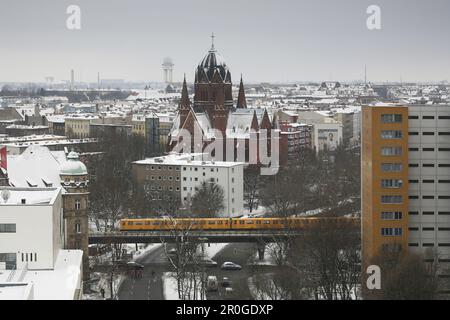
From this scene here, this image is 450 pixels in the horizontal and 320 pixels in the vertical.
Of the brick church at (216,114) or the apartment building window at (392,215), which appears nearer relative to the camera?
the apartment building window at (392,215)

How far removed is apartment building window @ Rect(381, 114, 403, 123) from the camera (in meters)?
21.3

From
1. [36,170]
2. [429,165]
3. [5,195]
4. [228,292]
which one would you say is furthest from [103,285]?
[429,165]

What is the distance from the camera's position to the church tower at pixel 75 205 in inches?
939

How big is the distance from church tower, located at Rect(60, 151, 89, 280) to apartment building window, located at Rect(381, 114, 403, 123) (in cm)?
770

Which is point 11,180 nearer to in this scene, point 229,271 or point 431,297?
point 229,271

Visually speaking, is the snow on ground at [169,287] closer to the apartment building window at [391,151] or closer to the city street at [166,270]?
the city street at [166,270]

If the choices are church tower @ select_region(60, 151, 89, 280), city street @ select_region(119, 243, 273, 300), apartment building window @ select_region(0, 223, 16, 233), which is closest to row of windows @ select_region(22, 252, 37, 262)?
apartment building window @ select_region(0, 223, 16, 233)

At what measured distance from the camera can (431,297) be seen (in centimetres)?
1559

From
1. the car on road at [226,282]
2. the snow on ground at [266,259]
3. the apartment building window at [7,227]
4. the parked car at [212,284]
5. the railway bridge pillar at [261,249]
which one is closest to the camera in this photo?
the apartment building window at [7,227]

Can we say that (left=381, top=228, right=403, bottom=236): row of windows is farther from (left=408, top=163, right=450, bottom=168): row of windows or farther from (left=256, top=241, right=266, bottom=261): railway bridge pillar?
(left=256, top=241, right=266, bottom=261): railway bridge pillar

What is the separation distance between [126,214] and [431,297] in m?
18.8

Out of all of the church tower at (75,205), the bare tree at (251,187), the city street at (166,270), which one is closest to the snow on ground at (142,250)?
the city street at (166,270)

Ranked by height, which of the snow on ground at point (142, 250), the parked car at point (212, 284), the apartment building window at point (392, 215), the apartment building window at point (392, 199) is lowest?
the snow on ground at point (142, 250)

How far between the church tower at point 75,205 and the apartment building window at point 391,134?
765 cm
